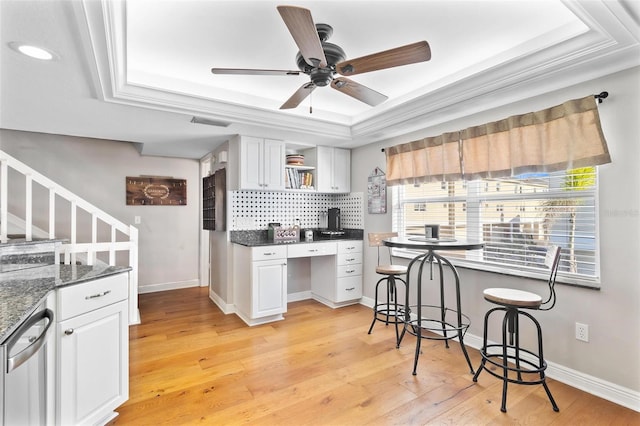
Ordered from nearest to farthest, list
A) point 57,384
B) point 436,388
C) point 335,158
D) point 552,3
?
point 57,384, point 552,3, point 436,388, point 335,158

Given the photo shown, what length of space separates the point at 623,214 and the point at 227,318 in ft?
12.0

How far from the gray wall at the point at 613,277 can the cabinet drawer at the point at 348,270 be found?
2.11 metres

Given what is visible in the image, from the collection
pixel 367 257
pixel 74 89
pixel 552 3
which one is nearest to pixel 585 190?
pixel 552 3

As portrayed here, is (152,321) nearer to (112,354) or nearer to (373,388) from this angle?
(112,354)

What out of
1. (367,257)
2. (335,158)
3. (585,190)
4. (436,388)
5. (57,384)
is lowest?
(436,388)

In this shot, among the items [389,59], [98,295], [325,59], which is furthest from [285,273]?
[389,59]

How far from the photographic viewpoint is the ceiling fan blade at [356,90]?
1.98m

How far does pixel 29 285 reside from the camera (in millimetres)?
1589

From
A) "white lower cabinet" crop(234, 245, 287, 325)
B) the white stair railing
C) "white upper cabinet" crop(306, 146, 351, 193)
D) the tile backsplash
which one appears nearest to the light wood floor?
"white lower cabinet" crop(234, 245, 287, 325)

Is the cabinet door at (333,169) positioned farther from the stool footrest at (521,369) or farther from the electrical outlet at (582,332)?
the electrical outlet at (582,332)

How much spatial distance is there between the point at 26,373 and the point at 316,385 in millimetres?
1616

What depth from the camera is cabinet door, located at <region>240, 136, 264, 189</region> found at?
3568 mm

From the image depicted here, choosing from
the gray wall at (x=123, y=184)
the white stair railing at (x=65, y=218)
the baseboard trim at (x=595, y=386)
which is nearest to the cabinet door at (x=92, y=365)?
the white stair railing at (x=65, y=218)

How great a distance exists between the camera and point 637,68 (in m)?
1.96
